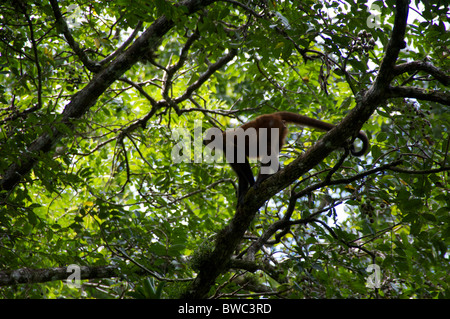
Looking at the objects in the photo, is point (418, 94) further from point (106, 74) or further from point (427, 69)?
point (106, 74)

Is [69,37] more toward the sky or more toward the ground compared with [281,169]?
more toward the sky

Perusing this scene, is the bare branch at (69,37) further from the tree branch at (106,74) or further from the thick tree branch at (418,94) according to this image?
the thick tree branch at (418,94)

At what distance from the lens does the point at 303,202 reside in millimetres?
5449

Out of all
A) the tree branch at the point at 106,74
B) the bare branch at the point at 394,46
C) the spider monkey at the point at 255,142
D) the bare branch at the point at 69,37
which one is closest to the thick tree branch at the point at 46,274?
the tree branch at the point at 106,74

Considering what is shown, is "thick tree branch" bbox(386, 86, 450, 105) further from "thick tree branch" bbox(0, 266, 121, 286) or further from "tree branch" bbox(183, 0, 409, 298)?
"thick tree branch" bbox(0, 266, 121, 286)

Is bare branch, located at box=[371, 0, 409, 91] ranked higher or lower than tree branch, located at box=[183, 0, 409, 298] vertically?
higher

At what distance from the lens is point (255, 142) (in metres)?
6.31

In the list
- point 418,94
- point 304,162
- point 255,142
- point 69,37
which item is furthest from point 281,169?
point 69,37

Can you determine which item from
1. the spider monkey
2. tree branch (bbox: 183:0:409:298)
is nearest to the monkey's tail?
the spider monkey

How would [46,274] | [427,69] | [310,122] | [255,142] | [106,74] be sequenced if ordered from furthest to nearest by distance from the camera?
[255,142] < [310,122] < [106,74] < [46,274] < [427,69]

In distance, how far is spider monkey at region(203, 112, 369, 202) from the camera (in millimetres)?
5672

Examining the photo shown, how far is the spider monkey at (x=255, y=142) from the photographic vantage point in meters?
5.67

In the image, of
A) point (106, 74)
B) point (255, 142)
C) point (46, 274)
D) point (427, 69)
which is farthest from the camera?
point (255, 142)
